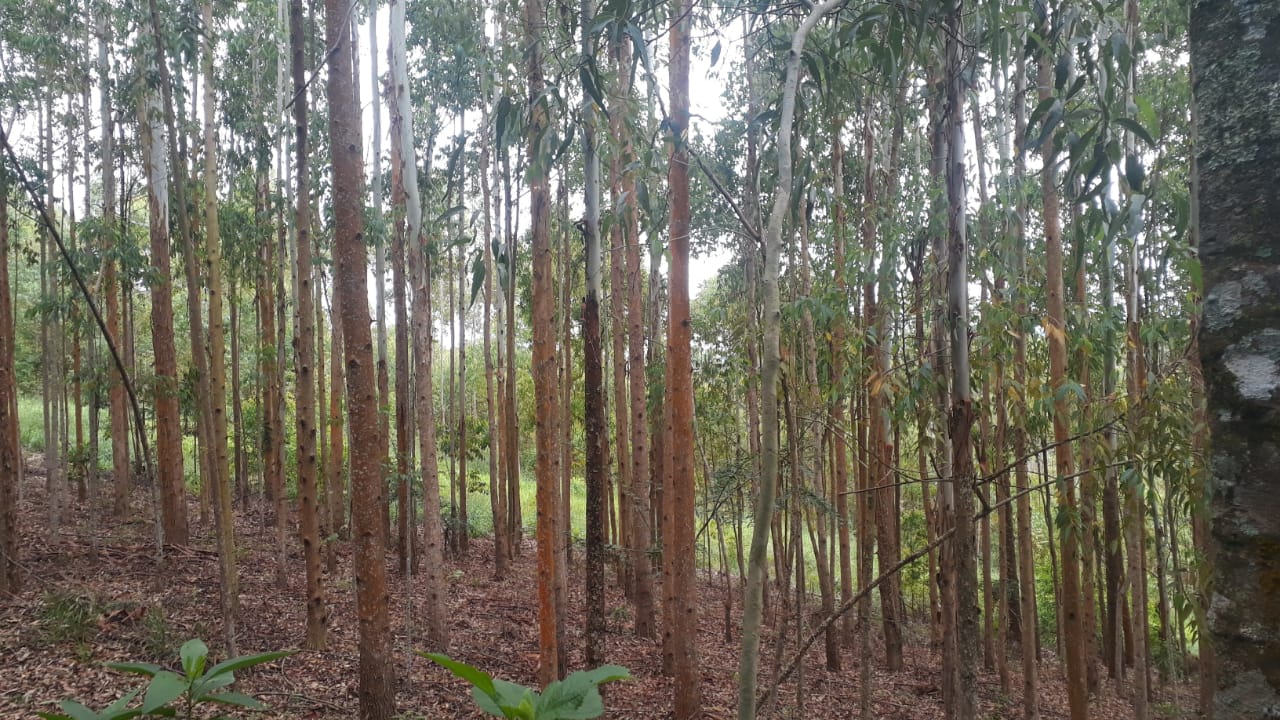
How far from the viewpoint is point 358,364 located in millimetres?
4828

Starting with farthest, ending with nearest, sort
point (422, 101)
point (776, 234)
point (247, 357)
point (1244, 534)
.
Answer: point (247, 357) < point (422, 101) < point (776, 234) < point (1244, 534)

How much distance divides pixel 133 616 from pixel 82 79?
8.37 metres

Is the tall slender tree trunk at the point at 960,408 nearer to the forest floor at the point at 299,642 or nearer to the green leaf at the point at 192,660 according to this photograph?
the green leaf at the point at 192,660

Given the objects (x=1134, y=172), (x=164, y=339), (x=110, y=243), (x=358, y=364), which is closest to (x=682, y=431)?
(x=358, y=364)

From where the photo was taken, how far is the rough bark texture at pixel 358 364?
15.7 feet

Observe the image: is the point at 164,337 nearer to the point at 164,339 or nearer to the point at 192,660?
the point at 164,339

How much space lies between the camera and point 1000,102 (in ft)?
30.7

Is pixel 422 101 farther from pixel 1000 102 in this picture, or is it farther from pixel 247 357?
pixel 247 357

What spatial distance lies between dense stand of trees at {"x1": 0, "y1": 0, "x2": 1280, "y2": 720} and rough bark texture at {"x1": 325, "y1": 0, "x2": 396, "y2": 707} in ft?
0.09

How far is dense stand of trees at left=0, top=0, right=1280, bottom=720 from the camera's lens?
2.22m

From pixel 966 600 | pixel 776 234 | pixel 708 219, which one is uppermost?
pixel 708 219

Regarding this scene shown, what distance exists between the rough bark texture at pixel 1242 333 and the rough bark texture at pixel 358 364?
14.8 ft

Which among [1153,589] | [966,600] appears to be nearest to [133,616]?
[966,600]

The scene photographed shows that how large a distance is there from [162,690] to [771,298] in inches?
68.1
